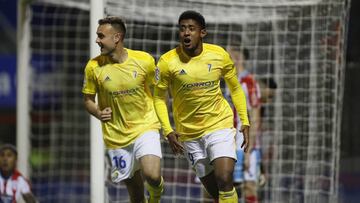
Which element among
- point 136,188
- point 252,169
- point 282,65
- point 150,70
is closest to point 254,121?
point 252,169

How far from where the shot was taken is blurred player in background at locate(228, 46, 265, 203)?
11.1 metres

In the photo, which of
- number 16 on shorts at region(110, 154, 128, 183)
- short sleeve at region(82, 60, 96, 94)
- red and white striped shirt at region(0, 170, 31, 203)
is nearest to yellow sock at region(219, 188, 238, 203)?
number 16 on shorts at region(110, 154, 128, 183)

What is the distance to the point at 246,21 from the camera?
1231 cm

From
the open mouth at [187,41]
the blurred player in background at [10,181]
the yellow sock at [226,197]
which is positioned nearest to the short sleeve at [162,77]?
the open mouth at [187,41]

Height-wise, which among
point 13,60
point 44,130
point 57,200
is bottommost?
point 57,200

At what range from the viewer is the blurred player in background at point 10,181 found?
417 inches

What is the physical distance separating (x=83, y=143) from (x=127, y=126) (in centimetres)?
906

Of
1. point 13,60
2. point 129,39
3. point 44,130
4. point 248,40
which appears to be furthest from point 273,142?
point 44,130

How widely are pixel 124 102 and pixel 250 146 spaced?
305 cm

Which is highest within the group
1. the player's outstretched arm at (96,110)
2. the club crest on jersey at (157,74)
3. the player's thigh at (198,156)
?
the club crest on jersey at (157,74)

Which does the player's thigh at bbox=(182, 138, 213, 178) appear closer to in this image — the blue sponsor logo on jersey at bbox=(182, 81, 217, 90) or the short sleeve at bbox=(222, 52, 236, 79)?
the blue sponsor logo on jersey at bbox=(182, 81, 217, 90)

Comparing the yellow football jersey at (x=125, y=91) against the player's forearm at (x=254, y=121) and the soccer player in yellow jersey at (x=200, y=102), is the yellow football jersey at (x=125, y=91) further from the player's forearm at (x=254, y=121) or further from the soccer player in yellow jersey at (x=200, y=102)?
the player's forearm at (x=254, y=121)

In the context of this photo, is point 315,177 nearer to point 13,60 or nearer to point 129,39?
point 129,39

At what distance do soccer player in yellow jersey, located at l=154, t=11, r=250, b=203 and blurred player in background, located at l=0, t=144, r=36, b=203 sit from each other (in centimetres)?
280
